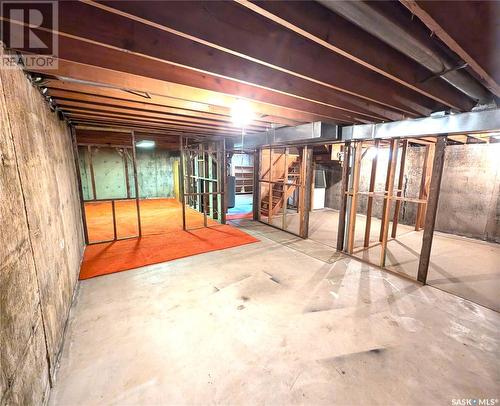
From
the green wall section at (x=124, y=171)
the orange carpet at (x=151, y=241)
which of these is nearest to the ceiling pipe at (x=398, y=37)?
the orange carpet at (x=151, y=241)

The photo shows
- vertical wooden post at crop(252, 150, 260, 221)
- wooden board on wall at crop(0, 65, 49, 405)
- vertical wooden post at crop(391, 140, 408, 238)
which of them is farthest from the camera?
vertical wooden post at crop(252, 150, 260, 221)

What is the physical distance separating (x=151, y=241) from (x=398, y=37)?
447 cm

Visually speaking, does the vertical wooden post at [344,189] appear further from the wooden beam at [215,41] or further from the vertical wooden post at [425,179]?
the vertical wooden post at [425,179]

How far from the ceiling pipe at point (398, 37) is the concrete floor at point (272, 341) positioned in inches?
87.2

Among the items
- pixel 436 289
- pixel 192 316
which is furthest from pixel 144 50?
pixel 436 289

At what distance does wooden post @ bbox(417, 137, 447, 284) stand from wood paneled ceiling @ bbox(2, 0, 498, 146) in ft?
1.67

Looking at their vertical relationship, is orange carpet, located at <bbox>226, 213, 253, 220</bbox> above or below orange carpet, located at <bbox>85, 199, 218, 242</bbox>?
below

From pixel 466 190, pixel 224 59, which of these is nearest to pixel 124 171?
pixel 224 59

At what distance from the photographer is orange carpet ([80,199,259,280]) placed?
341 centimetres

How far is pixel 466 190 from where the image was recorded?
5.01 m

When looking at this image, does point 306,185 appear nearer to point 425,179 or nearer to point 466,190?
Result: point 425,179

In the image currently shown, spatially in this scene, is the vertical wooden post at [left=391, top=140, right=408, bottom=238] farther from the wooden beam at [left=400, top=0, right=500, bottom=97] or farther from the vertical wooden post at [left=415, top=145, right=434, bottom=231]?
the wooden beam at [left=400, top=0, right=500, bottom=97]

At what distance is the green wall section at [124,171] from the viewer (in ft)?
26.0

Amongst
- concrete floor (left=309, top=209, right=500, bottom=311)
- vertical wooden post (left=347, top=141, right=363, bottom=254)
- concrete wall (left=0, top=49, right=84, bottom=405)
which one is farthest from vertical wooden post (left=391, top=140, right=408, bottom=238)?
concrete wall (left=0, top=49, right=84, bottom=405)
